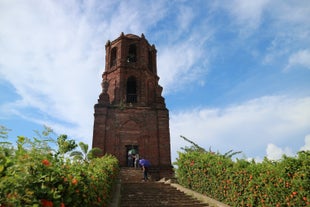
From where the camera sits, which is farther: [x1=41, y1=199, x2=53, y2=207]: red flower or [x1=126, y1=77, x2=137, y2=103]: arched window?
[x1=126, y1=77, x2=137, y2=103]: arched window

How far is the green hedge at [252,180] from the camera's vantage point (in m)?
6.09

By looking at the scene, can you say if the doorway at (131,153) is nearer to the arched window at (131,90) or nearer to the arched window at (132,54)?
the arched window at (131,90)

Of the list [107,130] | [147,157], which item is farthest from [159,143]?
[107,130]

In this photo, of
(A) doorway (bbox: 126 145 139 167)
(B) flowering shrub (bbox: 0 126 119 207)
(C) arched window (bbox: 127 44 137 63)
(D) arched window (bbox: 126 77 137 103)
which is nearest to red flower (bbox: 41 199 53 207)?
(B) flowering shrub (bbox: 0 126 119 207)

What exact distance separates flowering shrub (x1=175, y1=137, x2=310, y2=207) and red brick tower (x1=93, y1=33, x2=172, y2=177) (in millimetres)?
7016

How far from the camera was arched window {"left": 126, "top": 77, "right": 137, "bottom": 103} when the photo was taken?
20.9 m

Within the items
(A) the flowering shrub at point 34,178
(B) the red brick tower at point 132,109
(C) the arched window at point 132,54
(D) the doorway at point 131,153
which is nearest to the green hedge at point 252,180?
(A) the flowering shrub at point 34,178

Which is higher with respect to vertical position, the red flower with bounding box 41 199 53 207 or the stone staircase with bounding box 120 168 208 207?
the red flower with bounding box 41 199 53 207

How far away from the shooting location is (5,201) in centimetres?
177

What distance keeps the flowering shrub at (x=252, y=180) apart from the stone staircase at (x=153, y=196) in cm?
93

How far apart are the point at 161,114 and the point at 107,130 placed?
15.4 ft

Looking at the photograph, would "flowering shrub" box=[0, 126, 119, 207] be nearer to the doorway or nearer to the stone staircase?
the stone staircase

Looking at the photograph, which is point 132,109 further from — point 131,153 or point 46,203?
point 46,203

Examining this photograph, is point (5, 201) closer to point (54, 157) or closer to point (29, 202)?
point (29, 202)
